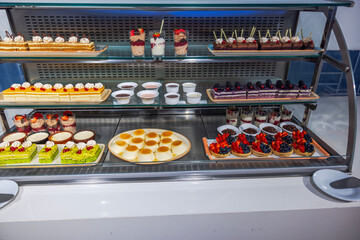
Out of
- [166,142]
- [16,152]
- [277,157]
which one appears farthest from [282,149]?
[16,152]

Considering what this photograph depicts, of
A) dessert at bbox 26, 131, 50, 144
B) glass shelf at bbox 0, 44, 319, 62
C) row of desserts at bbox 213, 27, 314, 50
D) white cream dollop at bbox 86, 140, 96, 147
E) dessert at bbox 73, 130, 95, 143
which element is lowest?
dessert at bbox 26, 131, 50, 144

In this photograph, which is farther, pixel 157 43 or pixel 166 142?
pixel 166 142

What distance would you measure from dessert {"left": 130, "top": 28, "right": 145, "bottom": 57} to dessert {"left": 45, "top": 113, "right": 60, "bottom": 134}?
131 cm

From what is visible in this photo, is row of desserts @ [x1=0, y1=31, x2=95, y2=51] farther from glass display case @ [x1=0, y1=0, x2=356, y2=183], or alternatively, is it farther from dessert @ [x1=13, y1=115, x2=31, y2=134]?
dessert @ [x1=13, y1=115, x2=31, y2=134]

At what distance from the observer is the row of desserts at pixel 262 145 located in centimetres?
255

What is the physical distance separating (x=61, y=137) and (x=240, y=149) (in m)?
2.05

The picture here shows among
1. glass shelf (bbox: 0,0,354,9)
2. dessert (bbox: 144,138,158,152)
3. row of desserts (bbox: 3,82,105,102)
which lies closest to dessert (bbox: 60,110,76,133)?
row of desserts (bbox: 3,82,105,102)

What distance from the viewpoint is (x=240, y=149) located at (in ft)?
8.36

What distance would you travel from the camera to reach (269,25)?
2.87m

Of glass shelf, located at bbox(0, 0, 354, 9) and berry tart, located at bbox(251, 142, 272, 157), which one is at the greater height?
glass shelf, located at bbox(0, 0, 354, 9)

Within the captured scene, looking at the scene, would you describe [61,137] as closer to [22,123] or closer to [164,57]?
[22,123]

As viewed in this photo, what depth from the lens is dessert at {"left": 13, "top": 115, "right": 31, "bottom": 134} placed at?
287 cm

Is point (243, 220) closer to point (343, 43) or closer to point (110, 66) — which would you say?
point (343, 43)

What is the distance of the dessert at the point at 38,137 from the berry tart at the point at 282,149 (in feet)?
8.54
